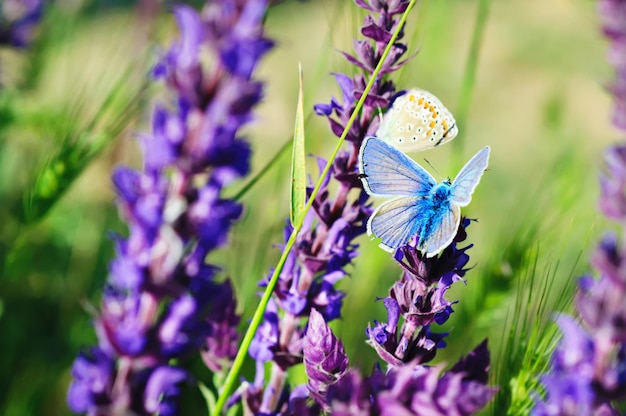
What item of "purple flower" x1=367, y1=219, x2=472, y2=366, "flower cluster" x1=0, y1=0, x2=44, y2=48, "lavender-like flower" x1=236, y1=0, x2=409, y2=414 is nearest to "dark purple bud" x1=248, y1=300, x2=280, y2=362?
"lavender-like flower" x1=236, y1=0, x2=409, y2=414

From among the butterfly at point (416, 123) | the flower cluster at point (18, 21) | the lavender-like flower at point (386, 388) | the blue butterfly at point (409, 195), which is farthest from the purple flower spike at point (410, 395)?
the flower cluster at point (18, 21)

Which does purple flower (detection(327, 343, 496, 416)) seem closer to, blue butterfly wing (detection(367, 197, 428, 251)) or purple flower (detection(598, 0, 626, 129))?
blue butterfly wing (detection(367, 197, 428, 251))

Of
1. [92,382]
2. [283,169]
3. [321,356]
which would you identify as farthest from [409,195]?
[283,169]

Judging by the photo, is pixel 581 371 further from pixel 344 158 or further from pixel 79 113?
pixel 79 113

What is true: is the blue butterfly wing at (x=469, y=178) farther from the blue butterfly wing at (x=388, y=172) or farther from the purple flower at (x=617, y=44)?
the purple flower at (x=617, y=44)

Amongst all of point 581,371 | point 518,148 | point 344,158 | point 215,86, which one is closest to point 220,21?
point 215,86

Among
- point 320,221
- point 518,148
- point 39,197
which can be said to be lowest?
point 518,148
